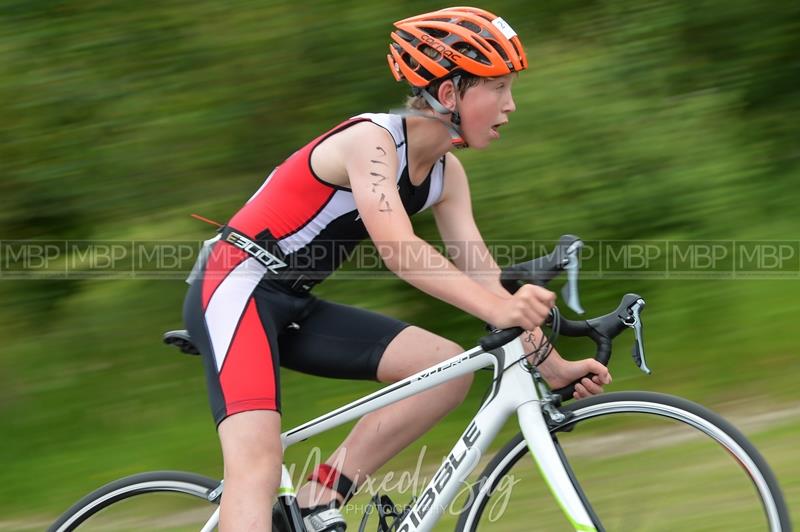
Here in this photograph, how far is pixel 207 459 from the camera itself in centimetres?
503

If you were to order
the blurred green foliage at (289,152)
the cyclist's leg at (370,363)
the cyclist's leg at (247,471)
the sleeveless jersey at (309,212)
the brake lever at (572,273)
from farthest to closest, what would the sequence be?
the blurred green foliage at (289,152) < the cyclist's leg at (370,363) < the sleeveless jersey at (309,212) < the cyclist's leg at (247,471) < the brake lever at (572,273)

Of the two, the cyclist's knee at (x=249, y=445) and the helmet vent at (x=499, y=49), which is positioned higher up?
the helmet vent at (x=499, y=49)

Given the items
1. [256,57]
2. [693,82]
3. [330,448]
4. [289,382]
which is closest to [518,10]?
[693,82]

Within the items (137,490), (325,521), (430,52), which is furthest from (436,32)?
(137,490)

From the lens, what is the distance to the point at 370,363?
10.3 ft

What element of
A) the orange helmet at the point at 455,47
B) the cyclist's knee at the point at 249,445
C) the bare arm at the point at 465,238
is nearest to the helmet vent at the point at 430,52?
the orange helmet at the point at 455,47

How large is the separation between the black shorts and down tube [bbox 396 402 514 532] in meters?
0.40

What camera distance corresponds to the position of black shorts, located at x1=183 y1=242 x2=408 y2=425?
2.91 metres

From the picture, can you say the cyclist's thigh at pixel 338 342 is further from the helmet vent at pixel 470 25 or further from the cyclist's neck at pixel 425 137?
the helmet vent at pixel 470 25

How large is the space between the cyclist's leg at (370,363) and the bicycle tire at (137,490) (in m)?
0.31

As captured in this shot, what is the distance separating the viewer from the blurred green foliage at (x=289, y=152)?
5301mm

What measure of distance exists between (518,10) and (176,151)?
2.47m

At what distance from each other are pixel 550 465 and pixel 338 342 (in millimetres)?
Answer: 787

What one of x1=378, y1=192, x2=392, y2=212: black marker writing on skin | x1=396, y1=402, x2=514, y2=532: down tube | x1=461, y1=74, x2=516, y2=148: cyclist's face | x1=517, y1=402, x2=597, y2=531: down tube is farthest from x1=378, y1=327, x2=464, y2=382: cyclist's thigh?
x1=461, y1=74, x2=516, y2=148: cyclist's face
